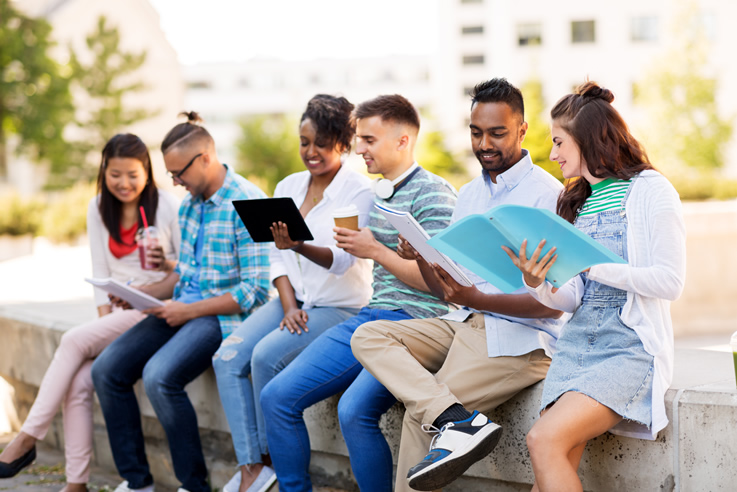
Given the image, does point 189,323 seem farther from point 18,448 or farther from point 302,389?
point 18,448

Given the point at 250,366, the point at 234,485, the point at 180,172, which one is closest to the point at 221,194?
the point at 180,172

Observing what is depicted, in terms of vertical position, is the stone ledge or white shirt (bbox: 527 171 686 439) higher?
white shirt (bbox: 527 171 686 439)

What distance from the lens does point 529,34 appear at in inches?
1684

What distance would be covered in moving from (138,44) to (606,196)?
133ft

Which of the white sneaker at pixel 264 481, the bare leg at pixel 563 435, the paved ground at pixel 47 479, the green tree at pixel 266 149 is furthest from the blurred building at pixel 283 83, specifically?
the bare leg at pixel 563 435

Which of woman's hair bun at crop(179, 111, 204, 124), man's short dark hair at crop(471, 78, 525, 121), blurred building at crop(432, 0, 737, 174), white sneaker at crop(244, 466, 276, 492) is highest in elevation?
blurred building at crop(432, 0, 737, 174)

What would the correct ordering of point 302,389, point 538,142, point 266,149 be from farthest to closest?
point 266,149
point 538,142
point 302,389

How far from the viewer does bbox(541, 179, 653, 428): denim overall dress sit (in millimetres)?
2613

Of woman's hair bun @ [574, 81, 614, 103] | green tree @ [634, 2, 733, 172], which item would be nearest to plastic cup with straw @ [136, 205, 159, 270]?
woman's hair bun @ [574, 81, 614, 103]

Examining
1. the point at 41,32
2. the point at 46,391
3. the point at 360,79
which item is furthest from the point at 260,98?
the point at 46,391

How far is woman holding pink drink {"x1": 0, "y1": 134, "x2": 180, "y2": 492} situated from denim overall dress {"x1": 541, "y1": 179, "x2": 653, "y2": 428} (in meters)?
2.57

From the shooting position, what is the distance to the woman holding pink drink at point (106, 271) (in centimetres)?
434

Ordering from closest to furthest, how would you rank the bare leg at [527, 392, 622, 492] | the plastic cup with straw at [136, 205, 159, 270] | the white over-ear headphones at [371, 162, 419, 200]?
1. the bare leg at [527, 392, 622, 492]
2. the white over-ear headphones at [371, 162, 419, 200]
3. the plastic cup with straw at [136, 205, 159, 270]

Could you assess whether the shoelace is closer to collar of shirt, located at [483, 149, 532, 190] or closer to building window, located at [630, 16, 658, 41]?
collar of shirt, located at [483, 149, 532, 190]
